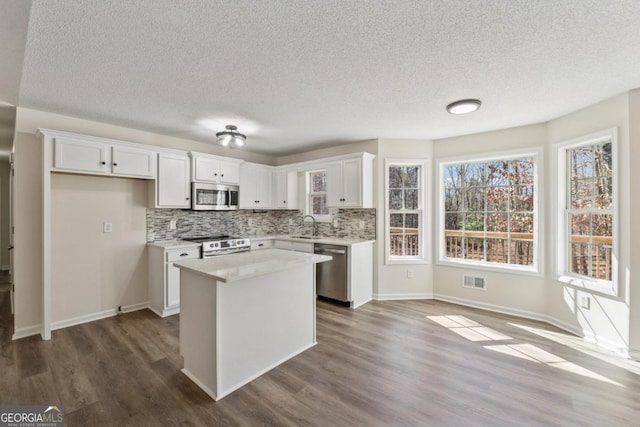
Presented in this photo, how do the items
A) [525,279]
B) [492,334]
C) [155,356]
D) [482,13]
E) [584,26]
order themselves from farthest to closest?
1. [525,279]
2. [492,334]
3. [155,356]
4. [584,26]
5. [482,13]

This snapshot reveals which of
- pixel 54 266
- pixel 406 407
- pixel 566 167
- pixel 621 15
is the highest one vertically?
pixel 621 15

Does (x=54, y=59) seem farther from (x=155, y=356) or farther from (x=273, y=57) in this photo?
(x=155, y=356)

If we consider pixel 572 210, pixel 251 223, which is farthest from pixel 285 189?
pixel 572 210

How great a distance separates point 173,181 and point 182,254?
3.32ft

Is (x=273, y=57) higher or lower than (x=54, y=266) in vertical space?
higher

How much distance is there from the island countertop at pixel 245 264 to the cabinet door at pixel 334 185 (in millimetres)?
1651

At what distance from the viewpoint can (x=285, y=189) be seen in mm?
5160

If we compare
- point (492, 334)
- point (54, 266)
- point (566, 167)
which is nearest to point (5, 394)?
point (54, 266)

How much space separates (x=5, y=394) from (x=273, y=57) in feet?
10.1

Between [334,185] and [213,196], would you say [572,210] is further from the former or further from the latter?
[213,196]

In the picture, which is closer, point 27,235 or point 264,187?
point 27,235

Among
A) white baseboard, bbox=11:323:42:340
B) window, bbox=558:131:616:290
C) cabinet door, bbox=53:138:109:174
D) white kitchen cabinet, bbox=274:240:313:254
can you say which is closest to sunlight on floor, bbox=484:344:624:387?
window, bbox=558:131:616:290

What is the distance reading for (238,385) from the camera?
7.05 feet

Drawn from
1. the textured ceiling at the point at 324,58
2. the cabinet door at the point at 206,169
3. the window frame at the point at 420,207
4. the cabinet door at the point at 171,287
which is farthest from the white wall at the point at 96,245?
the window frame at the point at 420,207
